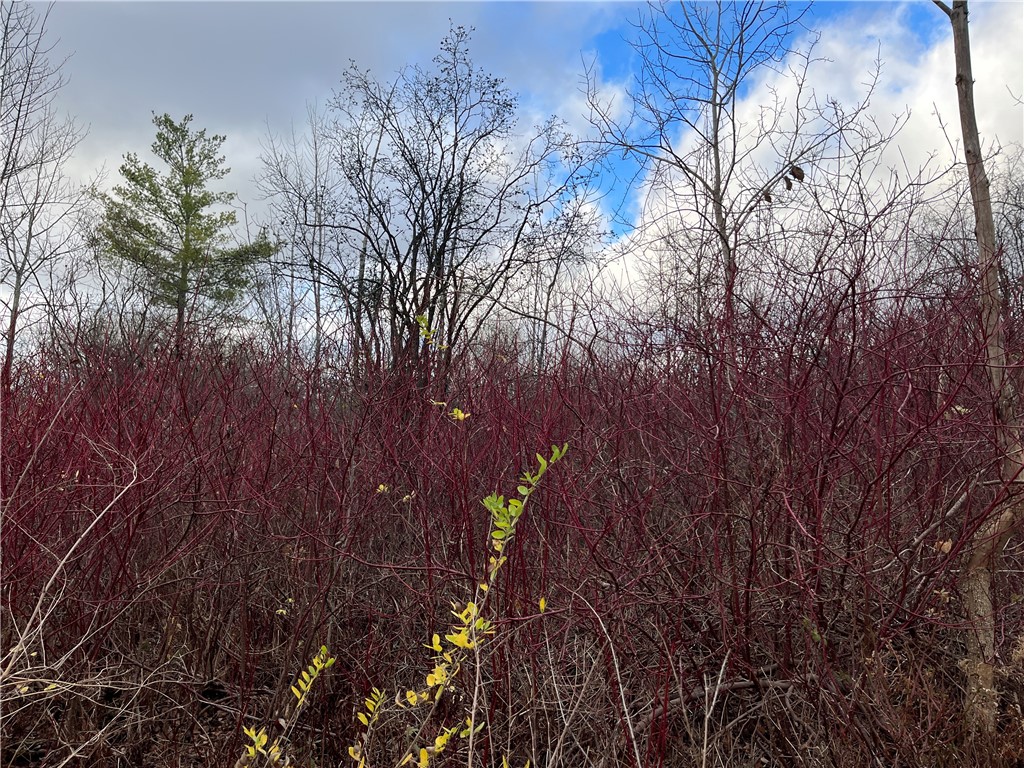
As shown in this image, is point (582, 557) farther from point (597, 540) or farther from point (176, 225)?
point (176, 225)

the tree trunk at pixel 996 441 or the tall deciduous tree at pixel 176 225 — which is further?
the tall deciduous tree at pixel 176 225

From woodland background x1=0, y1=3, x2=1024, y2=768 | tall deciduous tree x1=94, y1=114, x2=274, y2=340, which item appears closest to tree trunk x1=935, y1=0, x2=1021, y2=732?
woodland background x1=0, y1=3, x2=1024, y2=768

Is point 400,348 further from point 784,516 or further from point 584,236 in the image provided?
point 584,236

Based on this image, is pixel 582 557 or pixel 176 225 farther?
pixel 176 225

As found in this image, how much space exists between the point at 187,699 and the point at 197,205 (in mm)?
22338

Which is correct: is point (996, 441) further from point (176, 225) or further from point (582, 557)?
point (176, 225)

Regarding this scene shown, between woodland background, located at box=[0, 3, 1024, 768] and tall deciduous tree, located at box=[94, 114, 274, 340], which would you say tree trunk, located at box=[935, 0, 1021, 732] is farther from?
tall deciduous tree, located at box=[94, 114, 274, 340]

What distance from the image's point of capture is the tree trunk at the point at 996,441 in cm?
271

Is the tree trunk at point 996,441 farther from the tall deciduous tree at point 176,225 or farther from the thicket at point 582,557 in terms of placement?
the tall deciduous tree at point 176,225

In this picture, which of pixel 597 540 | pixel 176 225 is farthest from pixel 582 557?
pixel 176 225

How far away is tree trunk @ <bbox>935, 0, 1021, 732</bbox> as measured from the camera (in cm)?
271

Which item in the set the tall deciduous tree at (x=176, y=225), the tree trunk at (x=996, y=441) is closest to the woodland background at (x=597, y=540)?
the tree trunk at (x=996, y=441)

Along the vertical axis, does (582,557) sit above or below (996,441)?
below

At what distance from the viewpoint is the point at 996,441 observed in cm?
270
